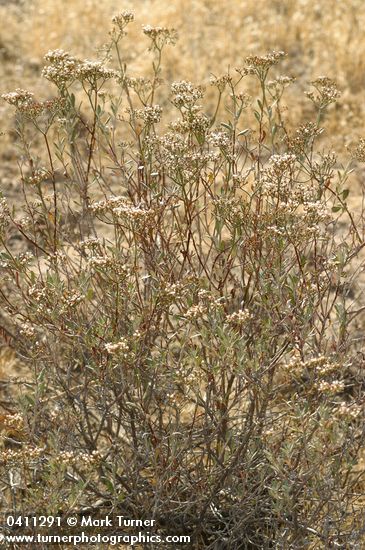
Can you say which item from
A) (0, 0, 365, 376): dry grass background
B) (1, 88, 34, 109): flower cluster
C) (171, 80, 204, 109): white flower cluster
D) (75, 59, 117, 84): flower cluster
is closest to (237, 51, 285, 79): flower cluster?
(171, 80, 204, 109): white flower cluster

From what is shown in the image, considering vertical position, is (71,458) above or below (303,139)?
below

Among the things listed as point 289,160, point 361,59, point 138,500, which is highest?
point 361,59

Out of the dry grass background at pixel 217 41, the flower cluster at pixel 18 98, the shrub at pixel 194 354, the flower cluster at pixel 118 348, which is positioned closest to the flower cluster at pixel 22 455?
the shrub at pixel 194 354

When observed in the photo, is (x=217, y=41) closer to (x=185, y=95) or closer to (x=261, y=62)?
(x=261, y=62)

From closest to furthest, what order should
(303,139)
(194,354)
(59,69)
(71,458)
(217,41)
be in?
(71,458) < (194,354) < (59,69) < (303,139) < (217,41)

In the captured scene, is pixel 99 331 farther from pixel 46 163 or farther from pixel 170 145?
pixel 46 163

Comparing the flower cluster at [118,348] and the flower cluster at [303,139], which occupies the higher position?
the flower cluster at [303,139]

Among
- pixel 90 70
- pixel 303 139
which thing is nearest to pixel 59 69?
pixel 90 70

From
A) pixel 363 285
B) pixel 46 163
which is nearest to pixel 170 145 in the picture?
pixel 363 285

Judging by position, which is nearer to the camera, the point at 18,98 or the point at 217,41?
the point at 18,98

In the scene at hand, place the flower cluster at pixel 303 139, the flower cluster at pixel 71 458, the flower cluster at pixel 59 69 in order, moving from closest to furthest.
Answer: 1. the flower cluster at pixel 71 458
2. the flower cluster at pixel 59 69
3. the flower cluster at pixel 303 139

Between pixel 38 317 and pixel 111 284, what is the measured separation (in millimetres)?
380

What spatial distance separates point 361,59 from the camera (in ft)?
30.2

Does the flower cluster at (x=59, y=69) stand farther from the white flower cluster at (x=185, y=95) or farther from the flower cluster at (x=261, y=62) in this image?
the flower cluster at (x=261, y=62)
